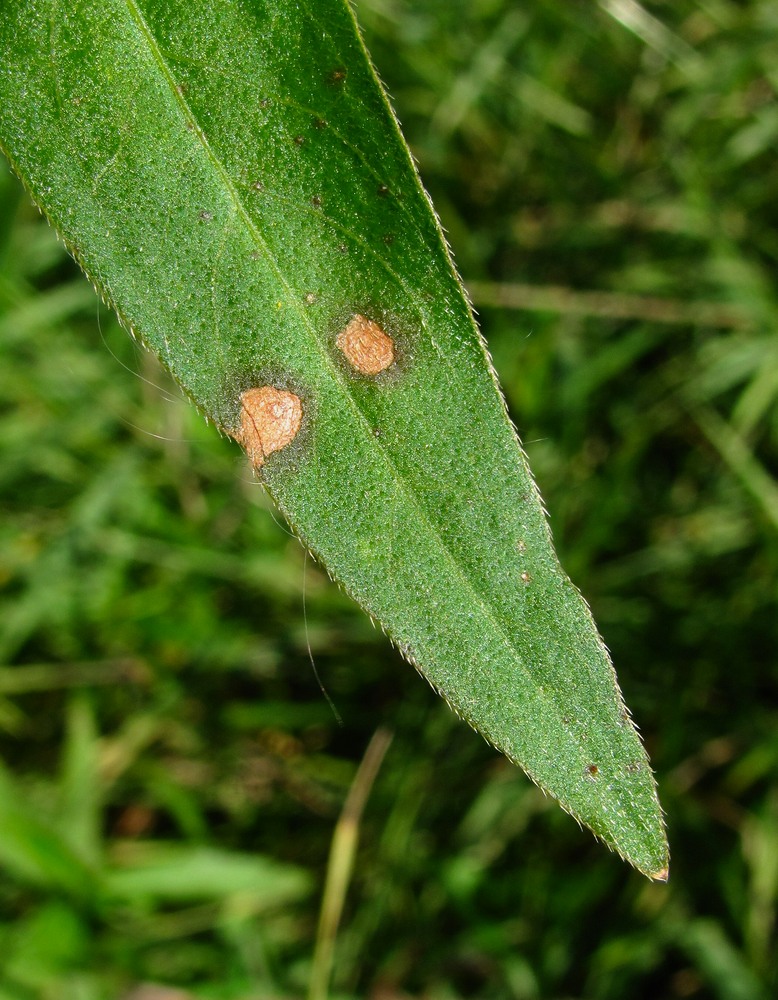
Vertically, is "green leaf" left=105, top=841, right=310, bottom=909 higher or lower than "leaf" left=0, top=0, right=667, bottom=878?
lower

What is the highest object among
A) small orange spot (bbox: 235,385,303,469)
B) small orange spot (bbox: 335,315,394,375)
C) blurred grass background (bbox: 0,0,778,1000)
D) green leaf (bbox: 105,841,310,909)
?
small orange spot (bbox: 335,315,394,375)

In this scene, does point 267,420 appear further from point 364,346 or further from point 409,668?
point 409,668

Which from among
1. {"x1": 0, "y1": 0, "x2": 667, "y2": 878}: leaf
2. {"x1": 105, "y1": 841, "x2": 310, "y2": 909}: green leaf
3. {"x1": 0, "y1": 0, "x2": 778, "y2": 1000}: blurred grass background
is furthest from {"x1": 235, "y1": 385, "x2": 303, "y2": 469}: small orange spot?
{"x1": 105, "y1": 841, "x2": 310, "y2": 909}: green leaf

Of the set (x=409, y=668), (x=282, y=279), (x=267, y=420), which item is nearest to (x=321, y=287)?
(x=282, y=279)

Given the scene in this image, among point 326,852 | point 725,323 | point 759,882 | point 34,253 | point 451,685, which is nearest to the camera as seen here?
point 451,685

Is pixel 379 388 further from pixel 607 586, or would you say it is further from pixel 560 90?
pixel 560 90

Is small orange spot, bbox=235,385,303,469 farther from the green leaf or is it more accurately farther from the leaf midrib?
the green leaf

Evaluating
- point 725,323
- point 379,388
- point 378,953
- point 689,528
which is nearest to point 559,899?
point 378,953
